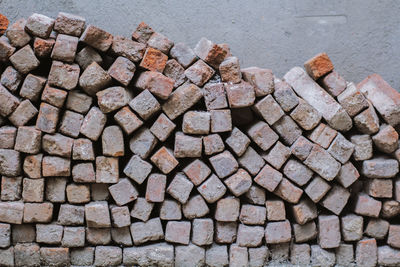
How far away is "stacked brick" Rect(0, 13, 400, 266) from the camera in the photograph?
8.15 feet

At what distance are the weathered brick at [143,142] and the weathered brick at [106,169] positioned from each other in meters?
0.16

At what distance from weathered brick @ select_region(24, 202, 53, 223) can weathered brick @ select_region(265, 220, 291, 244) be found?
155 centimetres

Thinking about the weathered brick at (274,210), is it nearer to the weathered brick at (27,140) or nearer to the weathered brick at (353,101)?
the weathered brick at (353,101)

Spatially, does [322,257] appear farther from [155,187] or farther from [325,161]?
[155,187]

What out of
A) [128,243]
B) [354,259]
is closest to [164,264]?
[128,243]

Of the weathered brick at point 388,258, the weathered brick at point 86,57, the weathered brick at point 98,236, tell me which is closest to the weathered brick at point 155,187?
the weathered brick at point 98,236

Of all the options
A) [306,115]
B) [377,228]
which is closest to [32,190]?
[306,115]

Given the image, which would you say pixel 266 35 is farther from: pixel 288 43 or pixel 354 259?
pixel 354 259

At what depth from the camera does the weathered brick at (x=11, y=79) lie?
2484mm

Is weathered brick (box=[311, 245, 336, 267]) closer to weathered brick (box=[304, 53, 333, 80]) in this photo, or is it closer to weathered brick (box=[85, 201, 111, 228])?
weathered brick (box=[304, 53, 333, 80])

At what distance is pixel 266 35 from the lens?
3139 mm

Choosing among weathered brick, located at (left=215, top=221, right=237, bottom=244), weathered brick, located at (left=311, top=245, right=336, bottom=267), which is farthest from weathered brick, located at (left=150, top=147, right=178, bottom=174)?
weathered brick, located at (left=311, top=245, right=336, bottom=267)

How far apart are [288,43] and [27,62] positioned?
80.7 inches

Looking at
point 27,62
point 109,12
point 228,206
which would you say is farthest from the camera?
point 109,12
